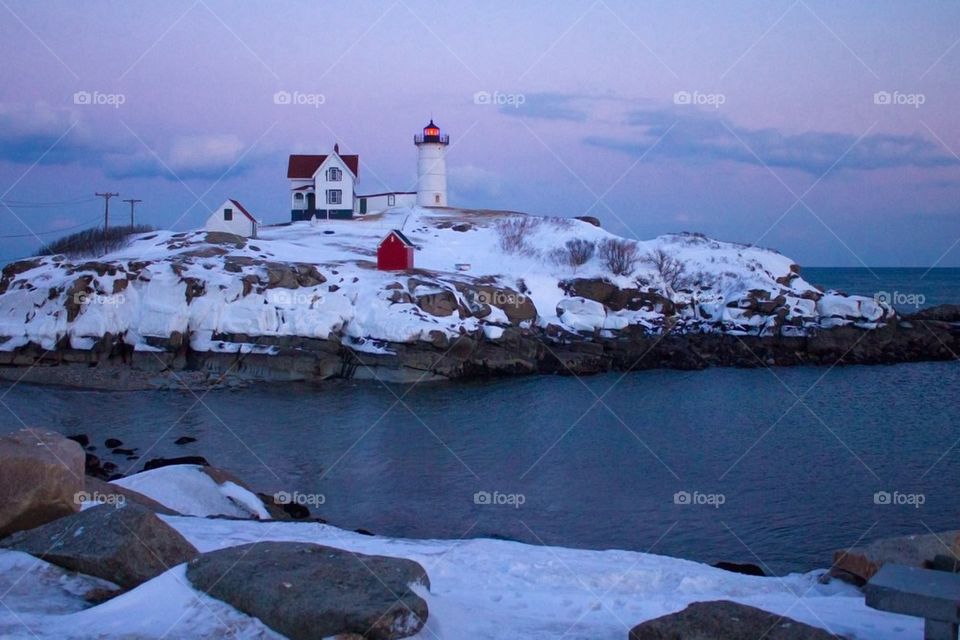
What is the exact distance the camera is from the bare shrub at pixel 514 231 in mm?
58812

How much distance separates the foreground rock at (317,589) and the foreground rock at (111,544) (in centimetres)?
78

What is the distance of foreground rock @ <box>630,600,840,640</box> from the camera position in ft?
21.8

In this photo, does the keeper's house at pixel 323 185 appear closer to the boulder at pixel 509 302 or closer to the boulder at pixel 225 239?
the boulder at pixel 225 239

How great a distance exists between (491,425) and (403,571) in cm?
2024

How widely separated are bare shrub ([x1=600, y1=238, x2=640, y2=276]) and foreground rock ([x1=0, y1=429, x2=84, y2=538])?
4581 centimetres

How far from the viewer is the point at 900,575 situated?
6543 millimetres

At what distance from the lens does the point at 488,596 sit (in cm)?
856

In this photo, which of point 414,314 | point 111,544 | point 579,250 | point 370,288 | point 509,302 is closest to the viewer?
point 111,544

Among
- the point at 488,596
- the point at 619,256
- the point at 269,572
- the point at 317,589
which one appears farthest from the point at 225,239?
the point at 317,589

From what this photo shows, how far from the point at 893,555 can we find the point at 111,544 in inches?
322

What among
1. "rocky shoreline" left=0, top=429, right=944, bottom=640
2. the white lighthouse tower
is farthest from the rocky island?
"rocky shoreline" left=0, top=429, right=944, bottom=640

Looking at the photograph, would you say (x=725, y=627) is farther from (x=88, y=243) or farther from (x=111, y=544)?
(x=88, y=243)

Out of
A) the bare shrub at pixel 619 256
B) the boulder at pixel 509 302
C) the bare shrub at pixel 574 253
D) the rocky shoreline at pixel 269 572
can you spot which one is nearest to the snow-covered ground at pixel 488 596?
the rocky shoreline at pixel 269 572

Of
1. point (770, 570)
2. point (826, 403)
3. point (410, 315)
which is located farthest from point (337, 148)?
point (770, 570)
